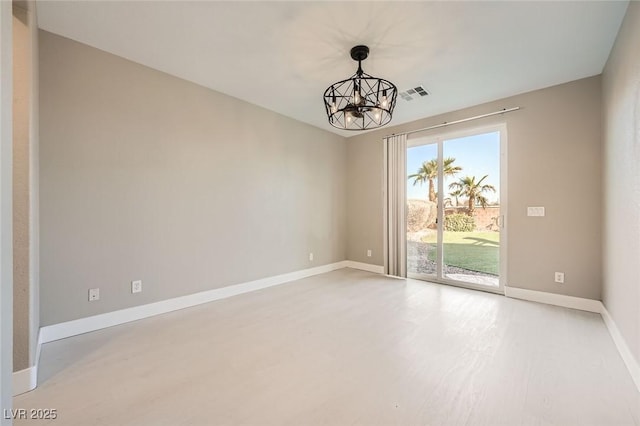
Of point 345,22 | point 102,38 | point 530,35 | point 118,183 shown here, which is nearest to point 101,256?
point 118,183

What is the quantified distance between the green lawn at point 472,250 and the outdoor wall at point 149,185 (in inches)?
102

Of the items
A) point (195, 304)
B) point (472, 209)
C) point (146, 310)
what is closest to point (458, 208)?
point (472, 209)

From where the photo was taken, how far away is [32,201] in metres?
1.91

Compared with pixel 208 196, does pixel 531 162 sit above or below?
above

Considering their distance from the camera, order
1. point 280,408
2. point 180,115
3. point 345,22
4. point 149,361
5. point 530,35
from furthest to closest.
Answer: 1. point 180,115
2. point 530,35
3. point 345,22
4. point 149,361
5. point 280,408

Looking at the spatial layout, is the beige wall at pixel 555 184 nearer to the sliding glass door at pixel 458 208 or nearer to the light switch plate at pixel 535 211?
the light switch plate at pixel 535 211

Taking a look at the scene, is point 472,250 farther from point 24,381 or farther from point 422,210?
point 24,381

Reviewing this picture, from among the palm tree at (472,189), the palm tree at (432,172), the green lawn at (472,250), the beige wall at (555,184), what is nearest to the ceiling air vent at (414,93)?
the beige wall at (555,184)

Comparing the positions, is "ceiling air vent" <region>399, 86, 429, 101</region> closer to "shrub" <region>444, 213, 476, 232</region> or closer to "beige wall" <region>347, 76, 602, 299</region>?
"beige wall" <region>347, 76, 602, 299</region>

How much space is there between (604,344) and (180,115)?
5.00 metres

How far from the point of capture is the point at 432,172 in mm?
4680

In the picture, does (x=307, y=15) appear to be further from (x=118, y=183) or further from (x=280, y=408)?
(x=280, y=408)

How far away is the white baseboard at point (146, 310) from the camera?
253 cm

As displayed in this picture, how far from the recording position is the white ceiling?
2205 millimetres
